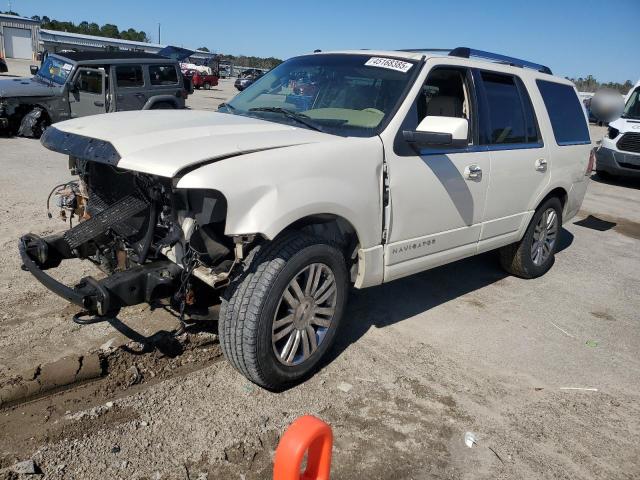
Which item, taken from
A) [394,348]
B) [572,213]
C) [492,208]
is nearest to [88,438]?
[394,348]

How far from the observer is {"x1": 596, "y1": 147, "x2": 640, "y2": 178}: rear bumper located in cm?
1192

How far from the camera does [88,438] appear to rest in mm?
2703

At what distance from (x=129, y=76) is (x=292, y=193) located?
10588mm

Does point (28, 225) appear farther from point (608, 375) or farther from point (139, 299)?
point (608, 375)

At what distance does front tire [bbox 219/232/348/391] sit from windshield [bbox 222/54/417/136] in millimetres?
882

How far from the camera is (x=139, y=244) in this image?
3184 mm

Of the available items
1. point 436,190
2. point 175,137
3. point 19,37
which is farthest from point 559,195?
point 19,37

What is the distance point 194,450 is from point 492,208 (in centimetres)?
304

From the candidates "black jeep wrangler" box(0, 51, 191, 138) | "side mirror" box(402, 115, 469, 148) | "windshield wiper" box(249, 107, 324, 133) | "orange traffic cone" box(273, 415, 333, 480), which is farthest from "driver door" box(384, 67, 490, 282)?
"black jeep wrangler" box(0, 51, 191, 138)

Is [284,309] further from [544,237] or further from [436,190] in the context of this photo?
[544,237]

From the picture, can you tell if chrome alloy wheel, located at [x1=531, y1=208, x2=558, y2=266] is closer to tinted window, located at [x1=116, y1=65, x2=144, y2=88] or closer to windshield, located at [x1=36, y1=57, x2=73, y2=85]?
tinted window, located at [x1=116, y1=65, x2=144, y2=88]

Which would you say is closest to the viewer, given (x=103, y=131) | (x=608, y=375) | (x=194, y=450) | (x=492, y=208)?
(x=194, y=450)

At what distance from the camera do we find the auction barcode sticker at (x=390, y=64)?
3734mm

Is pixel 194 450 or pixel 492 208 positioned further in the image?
pixel 492 208
